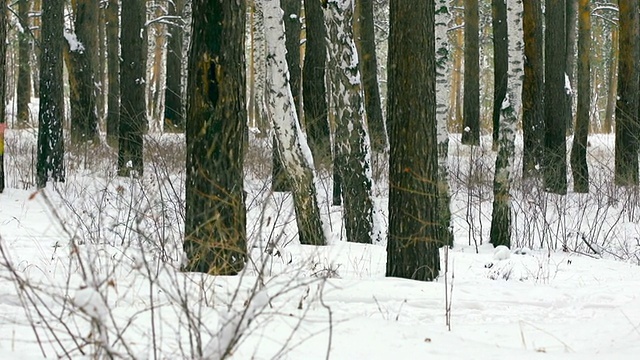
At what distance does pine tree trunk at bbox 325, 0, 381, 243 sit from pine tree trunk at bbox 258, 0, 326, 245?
2.42 ft

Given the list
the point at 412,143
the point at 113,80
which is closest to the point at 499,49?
the point at 113,80

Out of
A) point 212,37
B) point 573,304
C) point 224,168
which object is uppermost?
point 212,37

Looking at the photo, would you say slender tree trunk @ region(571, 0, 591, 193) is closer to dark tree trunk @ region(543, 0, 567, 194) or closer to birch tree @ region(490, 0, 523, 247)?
dark tree trunk @ region(543, 0, 567, 194)

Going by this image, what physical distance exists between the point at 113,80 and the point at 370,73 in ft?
25.6

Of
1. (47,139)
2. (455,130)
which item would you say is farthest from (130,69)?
(455,130)

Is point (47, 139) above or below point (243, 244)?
above

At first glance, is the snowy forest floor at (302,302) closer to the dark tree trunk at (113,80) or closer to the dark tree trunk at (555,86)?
the dark tree trunk at (555,86)

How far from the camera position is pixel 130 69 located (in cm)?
1555

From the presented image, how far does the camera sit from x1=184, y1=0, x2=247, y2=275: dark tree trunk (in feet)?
22.6

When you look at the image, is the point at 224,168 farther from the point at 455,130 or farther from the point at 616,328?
the point at 455,130

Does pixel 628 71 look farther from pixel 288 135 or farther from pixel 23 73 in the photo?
pixel 23 73

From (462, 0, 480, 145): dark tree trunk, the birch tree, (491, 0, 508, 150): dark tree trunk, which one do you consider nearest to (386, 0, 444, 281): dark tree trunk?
the birch tree

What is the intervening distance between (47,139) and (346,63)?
5756mm

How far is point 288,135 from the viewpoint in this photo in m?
9.27
